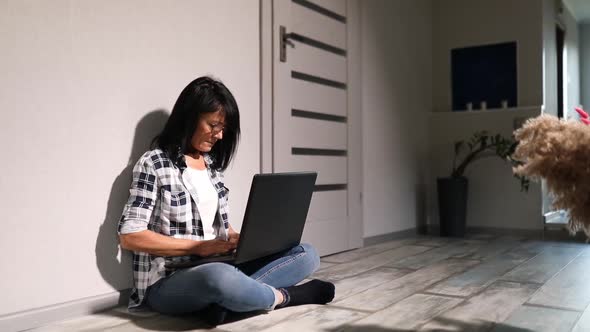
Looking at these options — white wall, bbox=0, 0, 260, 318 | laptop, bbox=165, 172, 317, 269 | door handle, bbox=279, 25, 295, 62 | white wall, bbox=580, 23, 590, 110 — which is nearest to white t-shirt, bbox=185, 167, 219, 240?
laptop, bbox=165, 172, 317, 269

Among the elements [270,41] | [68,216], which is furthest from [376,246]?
[68,216]

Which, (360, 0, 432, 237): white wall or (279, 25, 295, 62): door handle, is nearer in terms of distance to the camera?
(279, 25, 295, 62): door handle

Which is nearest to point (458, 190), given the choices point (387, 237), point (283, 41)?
point (387, 237)

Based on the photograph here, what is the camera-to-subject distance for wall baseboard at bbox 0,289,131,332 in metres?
1.69

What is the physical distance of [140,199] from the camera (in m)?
1.85

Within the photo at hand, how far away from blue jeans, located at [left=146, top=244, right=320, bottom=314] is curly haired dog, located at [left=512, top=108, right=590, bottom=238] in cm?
87

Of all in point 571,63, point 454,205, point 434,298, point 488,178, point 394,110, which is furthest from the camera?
point 571,63

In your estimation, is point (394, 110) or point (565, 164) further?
point (394, 110)

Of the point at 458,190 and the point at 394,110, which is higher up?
the point at 394,110

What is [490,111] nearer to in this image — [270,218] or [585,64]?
[270,218]

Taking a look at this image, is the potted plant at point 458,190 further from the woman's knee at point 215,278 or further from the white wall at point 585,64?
the white wall at point 585,64

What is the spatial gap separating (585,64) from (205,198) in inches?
261

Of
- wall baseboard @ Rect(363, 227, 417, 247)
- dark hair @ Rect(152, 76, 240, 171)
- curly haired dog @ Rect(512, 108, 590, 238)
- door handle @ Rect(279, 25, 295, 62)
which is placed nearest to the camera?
curly haired dog @ Rect(512, 108, 590, 238)

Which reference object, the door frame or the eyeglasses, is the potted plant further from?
the eyeglasses
